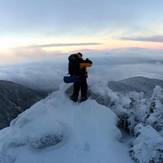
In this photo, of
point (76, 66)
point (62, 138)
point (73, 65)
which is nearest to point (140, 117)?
point (62, 138)

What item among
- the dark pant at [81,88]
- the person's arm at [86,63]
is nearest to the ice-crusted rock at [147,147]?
the dark pant at [81,88]

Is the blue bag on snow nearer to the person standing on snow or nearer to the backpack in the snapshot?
the person standing on snow

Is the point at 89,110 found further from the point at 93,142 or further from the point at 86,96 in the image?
the point at 93,142

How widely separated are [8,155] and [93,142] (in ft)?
13.2

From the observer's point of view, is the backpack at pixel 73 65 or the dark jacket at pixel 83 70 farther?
the dark jacket at pixel 83 70

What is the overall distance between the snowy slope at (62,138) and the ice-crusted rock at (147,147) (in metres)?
0.54

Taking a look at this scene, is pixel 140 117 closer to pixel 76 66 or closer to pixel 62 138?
pixel 62 138

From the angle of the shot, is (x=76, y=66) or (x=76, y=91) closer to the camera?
(x=76, y=66)

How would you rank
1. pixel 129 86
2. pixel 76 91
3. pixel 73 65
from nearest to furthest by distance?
pixel 73 65 < pixel 76 91 < pixel 129 86

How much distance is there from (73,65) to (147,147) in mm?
7688

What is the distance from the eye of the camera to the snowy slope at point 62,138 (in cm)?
1839

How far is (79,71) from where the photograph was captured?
928 inches

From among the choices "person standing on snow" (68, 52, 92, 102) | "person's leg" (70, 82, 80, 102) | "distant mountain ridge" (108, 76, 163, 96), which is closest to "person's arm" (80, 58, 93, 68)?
"person standing on snow" (68, 52, 92, 102)

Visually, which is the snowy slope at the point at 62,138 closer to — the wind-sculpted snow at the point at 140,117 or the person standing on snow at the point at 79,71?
the wind-sculpted snow at the point at 140,117
